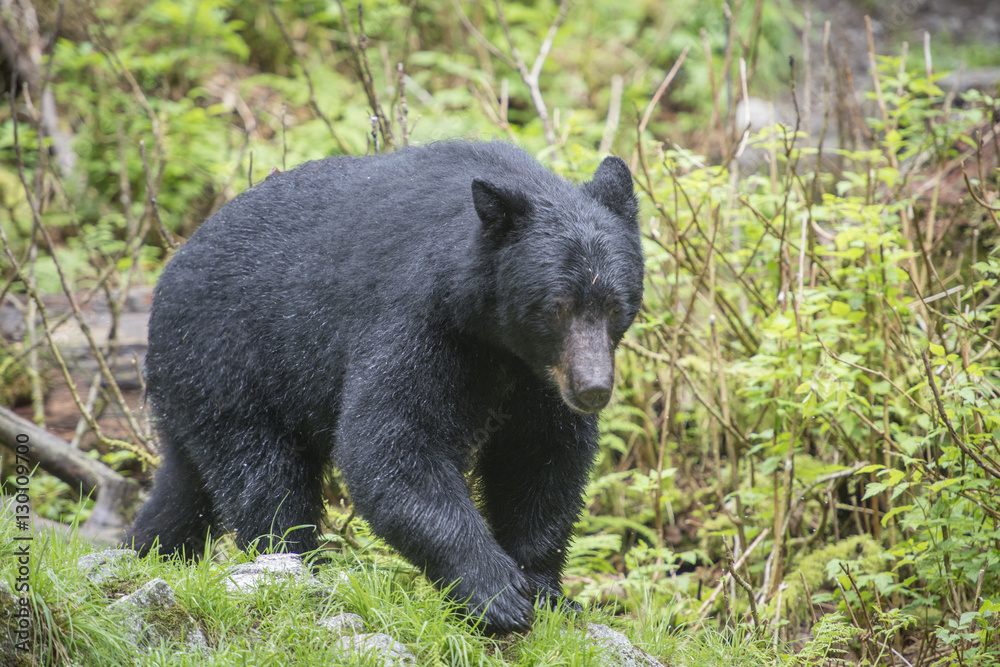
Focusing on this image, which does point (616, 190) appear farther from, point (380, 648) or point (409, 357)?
point (380, 648)

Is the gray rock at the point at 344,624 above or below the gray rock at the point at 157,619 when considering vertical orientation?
below

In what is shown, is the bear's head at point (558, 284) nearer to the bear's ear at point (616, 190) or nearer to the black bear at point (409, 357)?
the black bear at point (409, 357)

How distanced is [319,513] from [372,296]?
1384 millimetres

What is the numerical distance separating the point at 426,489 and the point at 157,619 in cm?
119

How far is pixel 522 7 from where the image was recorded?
1328cm

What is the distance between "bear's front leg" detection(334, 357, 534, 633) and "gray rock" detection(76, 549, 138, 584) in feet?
3.40

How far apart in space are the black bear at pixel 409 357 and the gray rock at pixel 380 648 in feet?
1.25

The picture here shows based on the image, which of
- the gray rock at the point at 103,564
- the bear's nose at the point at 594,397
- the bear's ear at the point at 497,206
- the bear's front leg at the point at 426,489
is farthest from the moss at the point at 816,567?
the gray rock at the point at 103,564

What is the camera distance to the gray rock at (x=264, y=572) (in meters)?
3.60

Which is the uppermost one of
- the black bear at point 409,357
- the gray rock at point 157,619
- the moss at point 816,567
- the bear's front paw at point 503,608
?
the black bear at point 409,357

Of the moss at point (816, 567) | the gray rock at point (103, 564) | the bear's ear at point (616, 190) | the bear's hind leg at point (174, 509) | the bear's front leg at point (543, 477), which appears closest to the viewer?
the gray rock at point (103, 564)

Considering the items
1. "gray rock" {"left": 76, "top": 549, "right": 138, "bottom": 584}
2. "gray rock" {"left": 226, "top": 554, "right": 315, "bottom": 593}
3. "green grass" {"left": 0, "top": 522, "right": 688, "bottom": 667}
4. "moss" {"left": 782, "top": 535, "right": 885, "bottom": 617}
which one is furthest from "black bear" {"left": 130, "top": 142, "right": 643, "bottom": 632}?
"moss" {"left": 782, "top": 535, "right": 885, "bottom": 617}

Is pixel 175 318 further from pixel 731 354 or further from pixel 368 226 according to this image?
pixel 731 354

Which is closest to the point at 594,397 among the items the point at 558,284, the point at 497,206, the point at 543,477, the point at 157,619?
the point at 558,284
